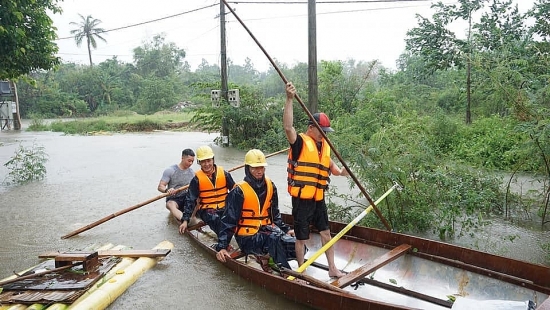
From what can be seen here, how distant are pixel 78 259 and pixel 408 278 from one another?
3518 millimetres

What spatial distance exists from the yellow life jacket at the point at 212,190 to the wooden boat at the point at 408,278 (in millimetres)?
875

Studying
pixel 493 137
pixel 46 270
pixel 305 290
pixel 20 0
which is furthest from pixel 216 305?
pixel 493 137

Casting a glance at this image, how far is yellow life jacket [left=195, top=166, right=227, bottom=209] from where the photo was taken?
19.5 feet

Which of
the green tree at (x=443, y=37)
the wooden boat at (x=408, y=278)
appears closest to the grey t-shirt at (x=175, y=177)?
the wooden boat at (x=408, y=278)

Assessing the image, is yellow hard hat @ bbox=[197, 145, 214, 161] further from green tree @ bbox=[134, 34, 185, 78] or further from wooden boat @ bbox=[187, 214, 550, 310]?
green tree @ bbox=[134, 34, 185, 78]

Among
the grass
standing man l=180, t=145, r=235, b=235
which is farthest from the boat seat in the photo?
the grass

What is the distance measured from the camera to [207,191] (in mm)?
5961

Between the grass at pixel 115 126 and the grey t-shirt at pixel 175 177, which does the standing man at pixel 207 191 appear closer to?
the grey t-shirt at pixel 175 177

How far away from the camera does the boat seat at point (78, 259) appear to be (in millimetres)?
4754

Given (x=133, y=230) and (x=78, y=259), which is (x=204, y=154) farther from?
→ (x=133, y=230)

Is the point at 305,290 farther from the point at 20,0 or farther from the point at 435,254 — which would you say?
the point at 20,0

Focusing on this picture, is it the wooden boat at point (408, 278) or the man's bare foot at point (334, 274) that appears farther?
the man's bare foot at point (334, 274)

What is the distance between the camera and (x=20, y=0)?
27.3 feet

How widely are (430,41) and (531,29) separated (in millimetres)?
2827
